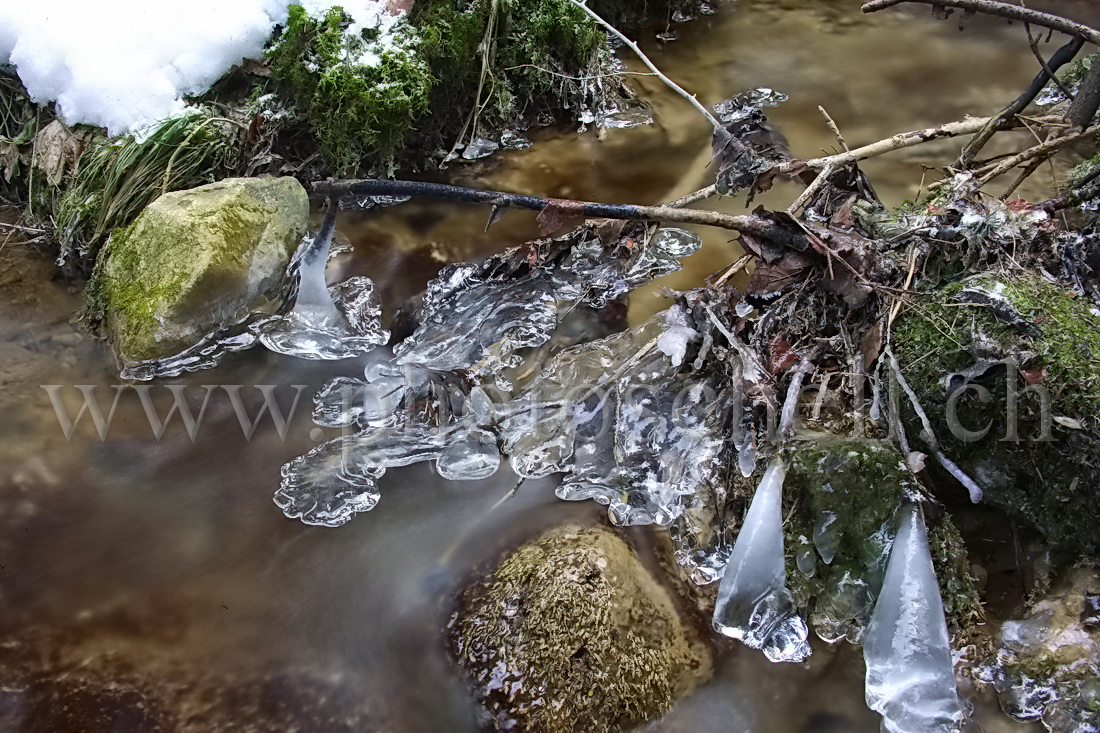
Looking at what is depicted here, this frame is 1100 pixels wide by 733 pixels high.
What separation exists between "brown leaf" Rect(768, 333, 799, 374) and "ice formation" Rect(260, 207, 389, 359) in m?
1.76

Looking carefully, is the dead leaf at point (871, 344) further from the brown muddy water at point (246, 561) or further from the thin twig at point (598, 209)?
the brown muddy water at point (246, 561)

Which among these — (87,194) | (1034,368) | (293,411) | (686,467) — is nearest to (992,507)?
(1034,368)

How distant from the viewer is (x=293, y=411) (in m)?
3.13

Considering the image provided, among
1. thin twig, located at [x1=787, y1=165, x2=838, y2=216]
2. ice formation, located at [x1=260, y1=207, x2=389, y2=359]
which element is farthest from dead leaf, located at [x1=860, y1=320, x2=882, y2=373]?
ice formation, located at [x1=260, y1=207, x2=389, y2=359]

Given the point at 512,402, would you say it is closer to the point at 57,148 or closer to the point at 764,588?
the point at 764,588

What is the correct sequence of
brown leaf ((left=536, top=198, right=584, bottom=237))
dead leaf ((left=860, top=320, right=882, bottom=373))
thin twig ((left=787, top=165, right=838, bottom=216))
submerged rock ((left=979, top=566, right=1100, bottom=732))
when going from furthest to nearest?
thin twig ((left=787, top=165, right=838, bottom=216)) < brown leaf ((left=536, top=198, right=584, bottom=237)) < dead leaf ((left=860, top=320, right=882, bottom=373)) < submerged rock ((left=979, top=566, right=1100, bottom=732))

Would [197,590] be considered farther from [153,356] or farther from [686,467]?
[686,467]

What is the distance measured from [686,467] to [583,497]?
400 mm

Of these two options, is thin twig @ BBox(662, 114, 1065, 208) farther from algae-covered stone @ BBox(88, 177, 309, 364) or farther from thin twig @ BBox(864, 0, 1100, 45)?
algae-covered stone @ BBox(88, 177, 309, 364)

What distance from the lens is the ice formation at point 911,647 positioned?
205cm

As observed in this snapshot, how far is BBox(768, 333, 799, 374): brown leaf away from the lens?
2670 millimetres

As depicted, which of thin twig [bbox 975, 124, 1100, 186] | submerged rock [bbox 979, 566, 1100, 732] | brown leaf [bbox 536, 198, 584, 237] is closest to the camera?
submerged rock [bbox 979, 566, 1100, 732]

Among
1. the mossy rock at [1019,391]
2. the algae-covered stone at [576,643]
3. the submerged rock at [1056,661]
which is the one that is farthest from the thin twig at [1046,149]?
the algae-covered stone at [576,643]

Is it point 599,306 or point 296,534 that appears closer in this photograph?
point 296,534
